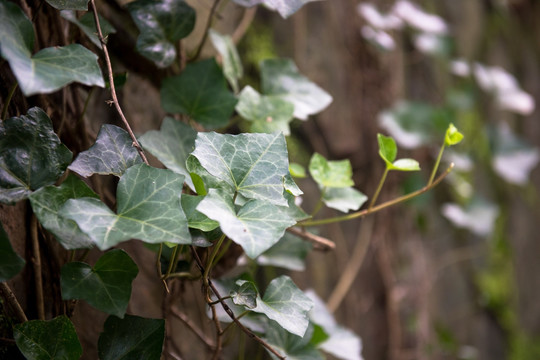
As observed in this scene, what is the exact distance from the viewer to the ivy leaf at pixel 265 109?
74cm

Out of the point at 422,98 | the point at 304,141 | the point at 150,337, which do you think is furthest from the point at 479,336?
the point at 150,337

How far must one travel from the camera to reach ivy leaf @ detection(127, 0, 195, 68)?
2.19 ft

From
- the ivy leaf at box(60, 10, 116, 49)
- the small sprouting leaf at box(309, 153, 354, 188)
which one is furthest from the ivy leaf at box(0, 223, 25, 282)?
the small sprouting leaf at box(309, 153, 354, 188)

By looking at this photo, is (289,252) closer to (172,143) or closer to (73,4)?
(172,143)

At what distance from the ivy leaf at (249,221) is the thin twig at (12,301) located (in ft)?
0.84

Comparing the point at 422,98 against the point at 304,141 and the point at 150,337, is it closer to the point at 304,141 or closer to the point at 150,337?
the point at 304,141

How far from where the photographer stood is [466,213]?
1436 mm

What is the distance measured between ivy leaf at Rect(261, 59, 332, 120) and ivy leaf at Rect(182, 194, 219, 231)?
1.03ft

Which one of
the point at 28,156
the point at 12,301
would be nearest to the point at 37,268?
the point at 12,301

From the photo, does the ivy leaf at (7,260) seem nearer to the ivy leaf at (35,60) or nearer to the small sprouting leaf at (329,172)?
the ivy leaf at (35,60)

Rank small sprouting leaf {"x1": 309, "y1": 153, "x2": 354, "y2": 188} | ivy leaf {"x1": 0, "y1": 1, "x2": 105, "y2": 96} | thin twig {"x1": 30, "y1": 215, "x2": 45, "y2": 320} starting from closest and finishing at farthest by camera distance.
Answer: ivy leaf {"x1": 0, "y1": 1, "x2": 105, "y2": 96} → thin twig {"x1": 30, "y1": 215, "x2": 45, "y2": 320} → small sprouting leaf {"x1": 309, "y1": 153, "x2": 354, "y2": 188}

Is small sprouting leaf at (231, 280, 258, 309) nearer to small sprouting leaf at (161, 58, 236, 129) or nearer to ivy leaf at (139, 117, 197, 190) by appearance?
ivy leaf at (139, 117, 197, 190)

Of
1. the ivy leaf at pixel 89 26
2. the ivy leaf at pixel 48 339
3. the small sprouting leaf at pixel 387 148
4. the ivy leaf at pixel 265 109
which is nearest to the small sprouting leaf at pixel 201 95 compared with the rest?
the ivy leaf at pixel 265 109

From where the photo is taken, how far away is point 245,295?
539mm
